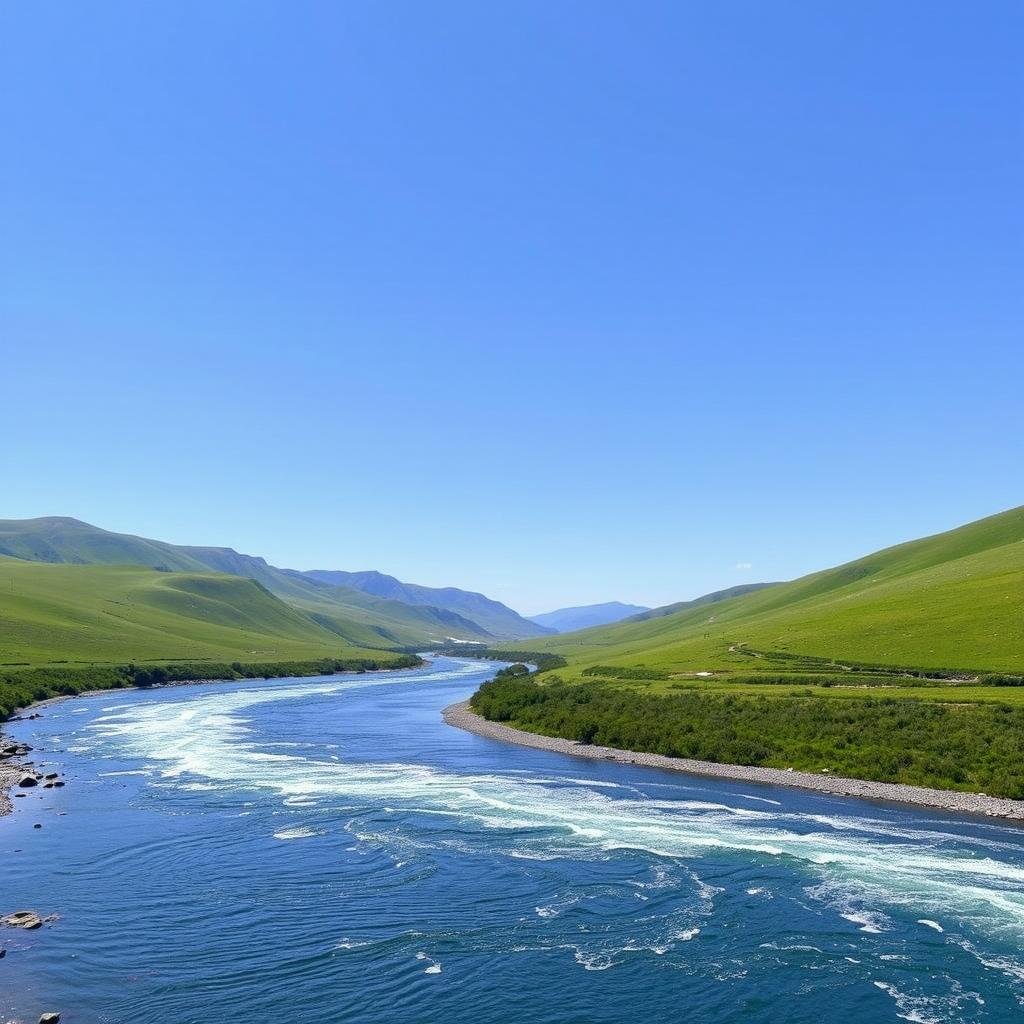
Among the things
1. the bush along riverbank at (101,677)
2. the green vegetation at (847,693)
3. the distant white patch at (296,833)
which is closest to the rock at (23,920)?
the distant white patch at (296,833)

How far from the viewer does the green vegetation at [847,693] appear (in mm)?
59125

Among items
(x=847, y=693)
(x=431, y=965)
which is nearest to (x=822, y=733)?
(x=847, y=693)

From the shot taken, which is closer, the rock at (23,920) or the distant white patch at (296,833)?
the rock at (23,920)

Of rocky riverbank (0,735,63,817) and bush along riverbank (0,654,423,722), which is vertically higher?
bush along riverbank (0,654,423,722)

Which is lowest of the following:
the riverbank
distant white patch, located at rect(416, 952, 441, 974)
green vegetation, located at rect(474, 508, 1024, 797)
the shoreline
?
distant white patch, located at rect(416, 952, 441, 974)

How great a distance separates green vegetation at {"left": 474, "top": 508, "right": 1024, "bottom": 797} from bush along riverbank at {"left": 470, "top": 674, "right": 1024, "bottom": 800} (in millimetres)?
118

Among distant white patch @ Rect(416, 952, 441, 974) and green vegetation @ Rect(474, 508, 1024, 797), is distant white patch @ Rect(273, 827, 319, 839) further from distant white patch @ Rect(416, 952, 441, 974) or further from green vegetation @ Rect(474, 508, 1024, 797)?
green vegetation @ Rect(474, 508, 1024, 797)

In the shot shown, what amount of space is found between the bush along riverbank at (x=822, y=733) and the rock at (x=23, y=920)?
51132 mm

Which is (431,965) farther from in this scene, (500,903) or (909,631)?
(909,631)

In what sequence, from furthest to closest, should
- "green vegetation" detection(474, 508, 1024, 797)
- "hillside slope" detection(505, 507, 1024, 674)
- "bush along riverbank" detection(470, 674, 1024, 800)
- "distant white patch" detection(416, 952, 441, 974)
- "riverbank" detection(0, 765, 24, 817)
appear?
1. "hillside slope" detection(505, 507, 1024, 674)
2. "green vegetation" detection(474, 508, 1024, 797)
3. "bush along riverbank" detection(470, 674, 1024, 800)
4. "riverbank" detection(0, 765, 24, 817)
5. "distant white patch" detection(416, 952, 441, 974)

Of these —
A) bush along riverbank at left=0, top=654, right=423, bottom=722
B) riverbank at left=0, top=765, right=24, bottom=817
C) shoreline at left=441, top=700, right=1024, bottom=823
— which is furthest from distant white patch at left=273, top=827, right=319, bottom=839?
bush along riverbank at left=0, top=654, right=423, bottom=722

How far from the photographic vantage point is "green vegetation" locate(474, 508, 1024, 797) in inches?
2328

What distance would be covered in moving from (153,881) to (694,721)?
167ft

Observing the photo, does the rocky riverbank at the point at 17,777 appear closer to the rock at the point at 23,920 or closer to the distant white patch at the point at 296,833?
the distant white patch at the point at 296,833
